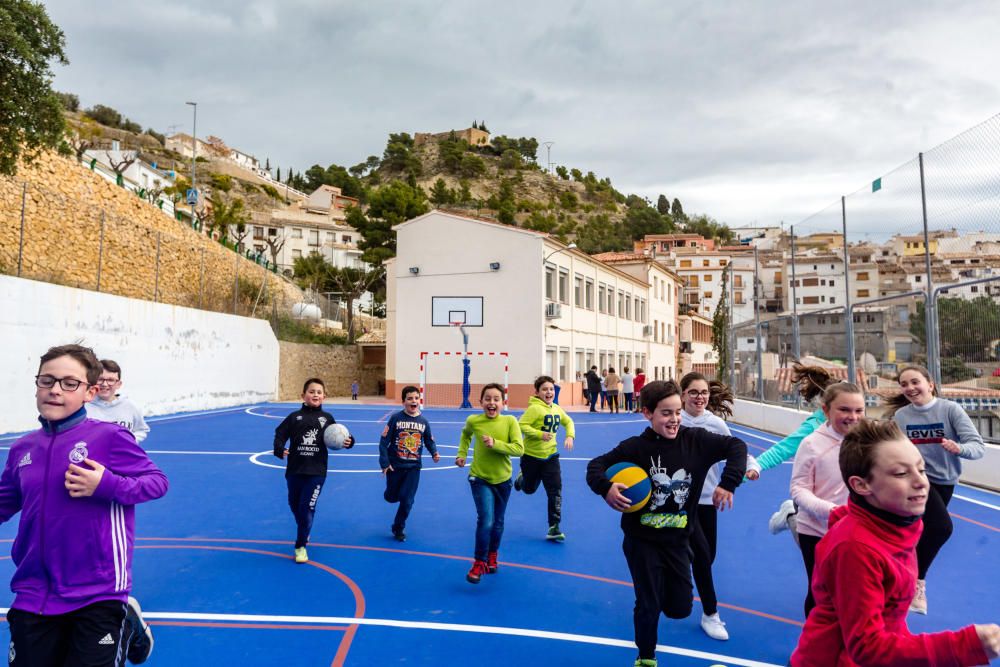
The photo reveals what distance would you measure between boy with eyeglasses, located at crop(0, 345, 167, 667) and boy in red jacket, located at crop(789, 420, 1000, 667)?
2646mm

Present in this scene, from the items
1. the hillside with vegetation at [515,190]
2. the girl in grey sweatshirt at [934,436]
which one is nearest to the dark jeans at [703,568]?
the girl in grey sweatshirt at [934,436]

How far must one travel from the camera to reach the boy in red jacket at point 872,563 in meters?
2.17

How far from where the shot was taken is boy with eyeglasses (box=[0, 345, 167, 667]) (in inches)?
108

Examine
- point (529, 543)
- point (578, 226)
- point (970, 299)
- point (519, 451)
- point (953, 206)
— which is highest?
point (578, 226)

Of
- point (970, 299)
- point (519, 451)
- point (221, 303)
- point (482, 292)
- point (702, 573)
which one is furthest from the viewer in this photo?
point (482, 292)

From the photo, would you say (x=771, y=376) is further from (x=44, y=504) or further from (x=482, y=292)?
(x=44, y=504)

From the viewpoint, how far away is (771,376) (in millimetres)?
20203

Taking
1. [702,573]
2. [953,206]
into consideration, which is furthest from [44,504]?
[953,206]

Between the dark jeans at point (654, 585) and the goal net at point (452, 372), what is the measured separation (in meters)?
26.9

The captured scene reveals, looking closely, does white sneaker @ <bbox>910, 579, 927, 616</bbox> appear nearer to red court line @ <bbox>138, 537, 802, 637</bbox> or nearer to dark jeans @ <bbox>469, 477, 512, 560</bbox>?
red court line @ <bbox>138, 537, 802, 637</bbox>

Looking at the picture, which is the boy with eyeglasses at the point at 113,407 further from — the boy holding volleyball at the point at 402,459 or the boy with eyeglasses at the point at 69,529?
the boy with eyeglasses at the point at 69,529

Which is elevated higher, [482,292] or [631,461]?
[482,292]

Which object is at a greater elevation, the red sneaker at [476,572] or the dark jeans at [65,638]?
the dark jeans at [65,638]

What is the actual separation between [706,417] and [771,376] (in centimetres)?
1607
